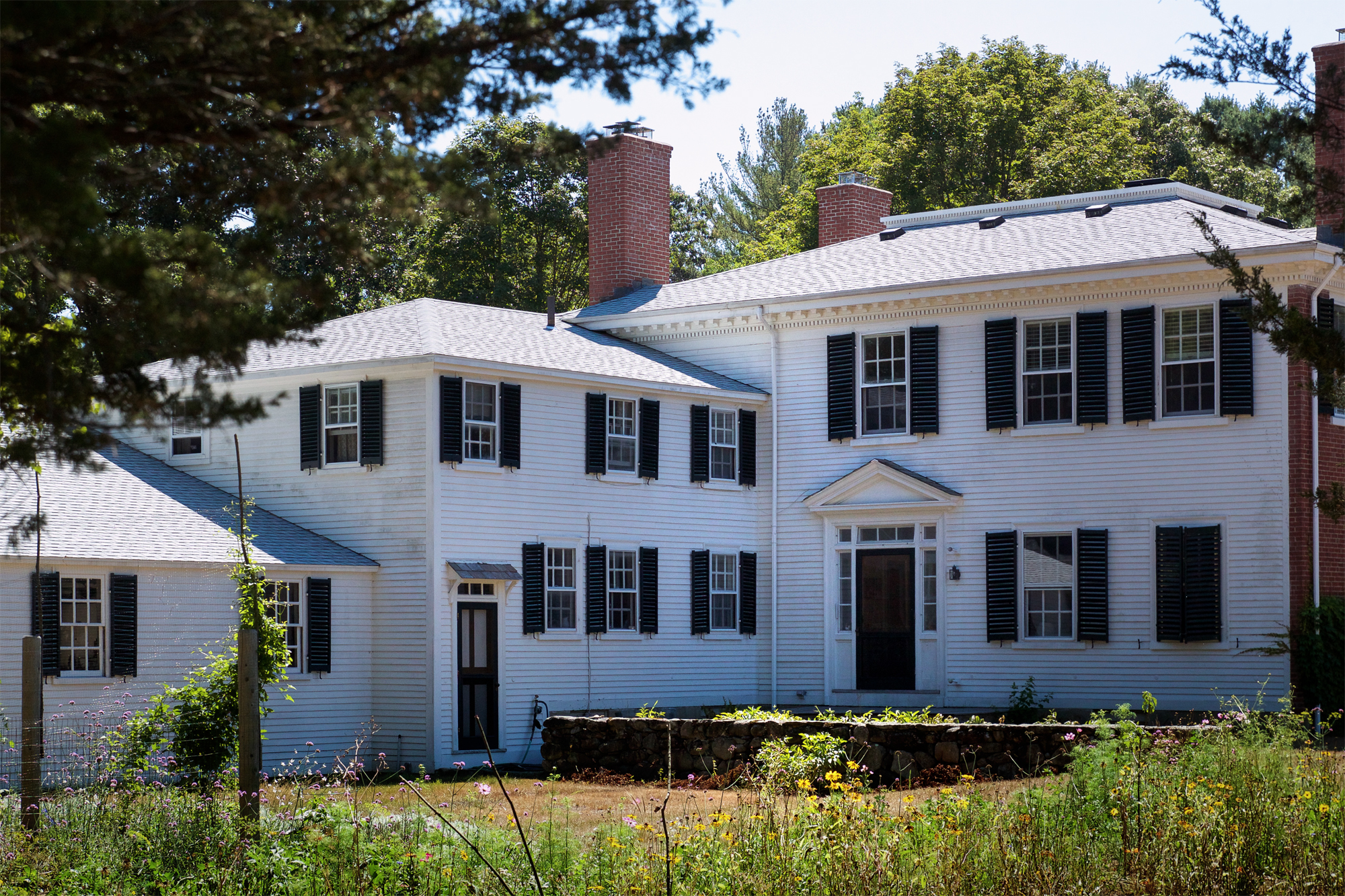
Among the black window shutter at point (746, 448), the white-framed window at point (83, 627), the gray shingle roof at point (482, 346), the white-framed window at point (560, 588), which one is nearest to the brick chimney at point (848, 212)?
the gray shingle roof at point (482, 346)

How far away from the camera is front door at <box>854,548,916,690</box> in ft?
77.6

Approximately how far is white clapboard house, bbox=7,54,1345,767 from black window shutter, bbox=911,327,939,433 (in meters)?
0.04

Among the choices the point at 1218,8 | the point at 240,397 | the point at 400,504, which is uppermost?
the point at 1218,8

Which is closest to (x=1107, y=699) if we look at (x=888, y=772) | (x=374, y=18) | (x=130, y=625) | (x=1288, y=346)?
(x=888, y=772)

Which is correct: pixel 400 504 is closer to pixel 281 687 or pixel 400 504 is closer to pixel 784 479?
pixel 281 687

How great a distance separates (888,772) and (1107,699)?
596 centimetres

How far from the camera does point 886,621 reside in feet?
78.4

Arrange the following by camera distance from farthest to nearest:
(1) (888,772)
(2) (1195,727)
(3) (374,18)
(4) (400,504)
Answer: (4) (400,504)
(1) (888,772)
(2) (1195,727)
(3) (374,18)

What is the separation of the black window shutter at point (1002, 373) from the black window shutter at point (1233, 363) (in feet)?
9.65

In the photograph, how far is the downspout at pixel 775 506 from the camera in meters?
24.9

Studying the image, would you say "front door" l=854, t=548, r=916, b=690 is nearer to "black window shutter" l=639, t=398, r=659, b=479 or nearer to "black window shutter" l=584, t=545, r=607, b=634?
"black window shutter" l=639, t=398, r=659, b=479

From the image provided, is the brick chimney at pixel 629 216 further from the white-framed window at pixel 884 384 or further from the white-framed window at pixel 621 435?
the white-framed window at pixel 884 384

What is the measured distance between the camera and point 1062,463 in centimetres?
2230

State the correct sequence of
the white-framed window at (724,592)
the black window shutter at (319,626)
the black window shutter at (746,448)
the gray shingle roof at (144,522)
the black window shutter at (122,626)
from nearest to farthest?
the black window shutter at (122,626) < the gray shingle roof at (144,522) < the black window shutter at (319,626) < the white-framed window at (724,592) < the black window shutter at (746,448)
